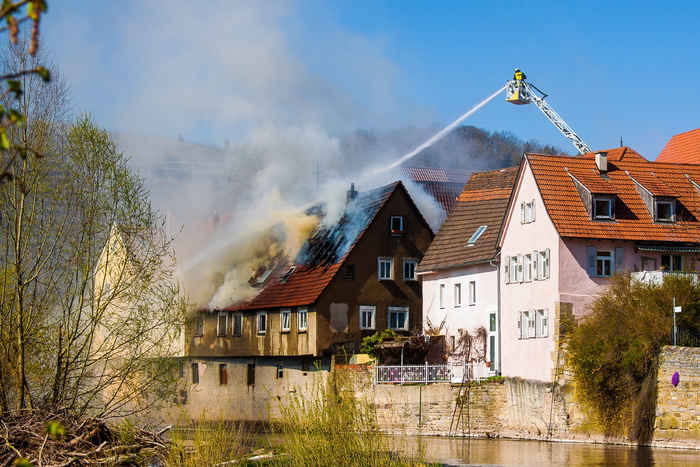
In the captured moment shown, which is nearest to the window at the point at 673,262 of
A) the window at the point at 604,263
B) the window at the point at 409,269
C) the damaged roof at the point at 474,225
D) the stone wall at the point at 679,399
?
the window at the point at 604,263

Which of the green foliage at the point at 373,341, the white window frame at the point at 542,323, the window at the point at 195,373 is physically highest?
the white window frame at the point at 542,323

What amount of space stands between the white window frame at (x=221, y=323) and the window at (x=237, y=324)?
0.81 metres

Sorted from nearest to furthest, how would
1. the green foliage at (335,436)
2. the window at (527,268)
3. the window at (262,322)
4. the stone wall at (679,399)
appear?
the green foliage at (335,436) < the stone wall at (679,399) < the window at (527,268) < the window at (262,322)

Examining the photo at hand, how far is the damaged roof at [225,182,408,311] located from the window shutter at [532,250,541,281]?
1364 centimetres

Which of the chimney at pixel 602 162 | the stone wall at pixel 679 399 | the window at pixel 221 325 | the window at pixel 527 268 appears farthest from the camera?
the window at pixel 221 325

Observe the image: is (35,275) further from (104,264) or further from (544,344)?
(544,344)

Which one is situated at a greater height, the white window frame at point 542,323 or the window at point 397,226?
the window at point 397,226

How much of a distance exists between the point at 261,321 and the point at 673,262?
25202mm

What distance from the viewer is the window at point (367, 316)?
57406 mm

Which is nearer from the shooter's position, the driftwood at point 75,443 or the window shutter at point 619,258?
the driftwood at point 75,443

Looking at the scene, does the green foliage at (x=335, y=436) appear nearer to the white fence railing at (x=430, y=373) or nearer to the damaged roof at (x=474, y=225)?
the white fence railing at (x=430, y=373)

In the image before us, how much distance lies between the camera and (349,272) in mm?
57406

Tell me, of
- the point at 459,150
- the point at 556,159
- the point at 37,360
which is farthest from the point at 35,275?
the point at 459,150

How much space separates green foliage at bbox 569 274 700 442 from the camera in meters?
37.1
